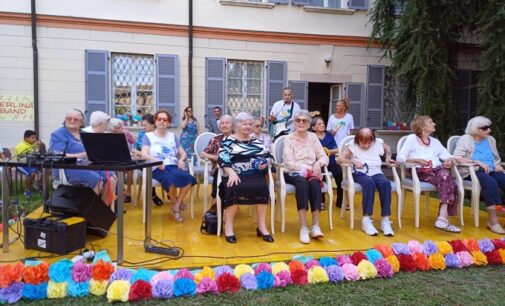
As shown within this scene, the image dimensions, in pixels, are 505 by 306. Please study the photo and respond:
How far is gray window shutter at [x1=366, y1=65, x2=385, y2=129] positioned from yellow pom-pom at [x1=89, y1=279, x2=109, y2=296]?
6970 millimetres

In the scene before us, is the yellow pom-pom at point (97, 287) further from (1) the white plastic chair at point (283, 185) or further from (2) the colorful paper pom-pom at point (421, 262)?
(2) the colorful paper pom-pom at point (421, 262)

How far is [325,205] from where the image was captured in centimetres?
499

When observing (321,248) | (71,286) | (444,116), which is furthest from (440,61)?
(71,286)

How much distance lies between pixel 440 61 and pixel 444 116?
910 mm

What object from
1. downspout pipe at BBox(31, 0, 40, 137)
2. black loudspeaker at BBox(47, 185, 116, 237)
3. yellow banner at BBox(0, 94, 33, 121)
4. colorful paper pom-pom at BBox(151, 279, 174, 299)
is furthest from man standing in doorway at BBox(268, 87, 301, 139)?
yellow banner at BBox(0, 94, 33, 121)

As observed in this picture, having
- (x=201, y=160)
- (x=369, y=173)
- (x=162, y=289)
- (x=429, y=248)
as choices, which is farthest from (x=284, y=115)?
(x=162, y=289)

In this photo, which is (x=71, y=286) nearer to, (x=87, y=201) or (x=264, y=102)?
(x=87, y=201)

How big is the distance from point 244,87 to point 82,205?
5.25m

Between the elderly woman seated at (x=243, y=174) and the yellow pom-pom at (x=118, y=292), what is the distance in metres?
1.18

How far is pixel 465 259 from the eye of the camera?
2971 millimetres

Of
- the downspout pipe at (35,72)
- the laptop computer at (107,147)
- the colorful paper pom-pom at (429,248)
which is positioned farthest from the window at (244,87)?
the colorful paper pom-pom at (429,248)

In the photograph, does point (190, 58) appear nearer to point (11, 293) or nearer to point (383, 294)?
point (11, 293)

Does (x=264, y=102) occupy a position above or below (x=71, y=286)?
above

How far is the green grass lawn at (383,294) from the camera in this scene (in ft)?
7.75
